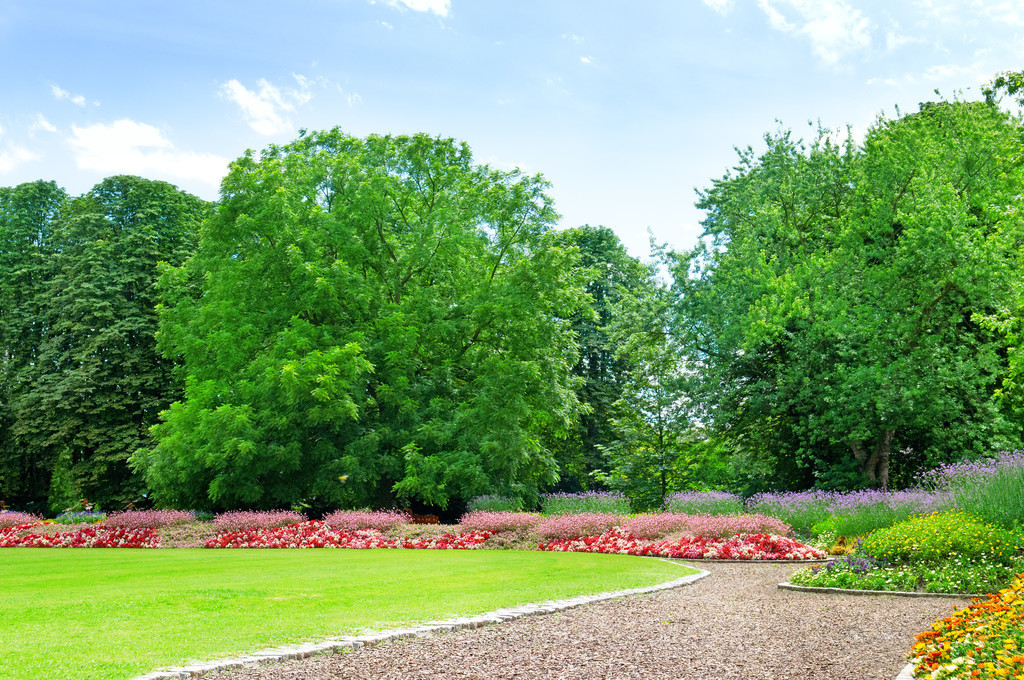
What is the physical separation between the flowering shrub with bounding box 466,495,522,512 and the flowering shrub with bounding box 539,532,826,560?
201 inches

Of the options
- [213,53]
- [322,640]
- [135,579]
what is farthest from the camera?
[213,53]

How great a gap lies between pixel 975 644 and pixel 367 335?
18.4 metres

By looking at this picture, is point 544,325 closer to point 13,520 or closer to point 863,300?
point 863,300

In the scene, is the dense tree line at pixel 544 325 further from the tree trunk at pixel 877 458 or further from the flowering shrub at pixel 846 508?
the flowering shrub at pixel 846 508

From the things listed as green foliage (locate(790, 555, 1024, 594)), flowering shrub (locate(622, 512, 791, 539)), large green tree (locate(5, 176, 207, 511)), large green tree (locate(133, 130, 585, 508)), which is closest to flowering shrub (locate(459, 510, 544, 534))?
large green tree (locate(133, 130, 585, 508))

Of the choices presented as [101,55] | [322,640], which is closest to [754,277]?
[101,55]

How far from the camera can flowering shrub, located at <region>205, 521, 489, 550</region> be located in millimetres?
16609

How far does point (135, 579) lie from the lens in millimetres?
10766

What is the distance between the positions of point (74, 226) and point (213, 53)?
21193 mm

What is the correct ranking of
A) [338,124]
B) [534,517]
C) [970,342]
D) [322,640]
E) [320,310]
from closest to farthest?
[322,640]
[534,517]
[970,342]
[320,310]
[338,124]

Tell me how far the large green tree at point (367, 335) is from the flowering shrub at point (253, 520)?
1.46m

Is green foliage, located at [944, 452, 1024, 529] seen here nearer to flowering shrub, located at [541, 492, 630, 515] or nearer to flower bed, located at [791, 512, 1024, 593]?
flower bed, located at [791, 512, 1024, 593]

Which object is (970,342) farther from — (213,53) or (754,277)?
(213,53)

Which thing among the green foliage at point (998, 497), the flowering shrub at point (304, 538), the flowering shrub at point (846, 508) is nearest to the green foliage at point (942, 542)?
the green foliage at point (998, 497)
